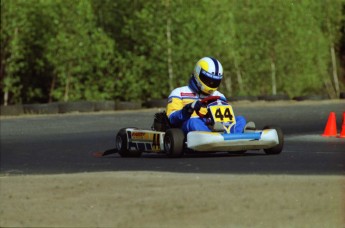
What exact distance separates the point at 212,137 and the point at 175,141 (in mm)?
591

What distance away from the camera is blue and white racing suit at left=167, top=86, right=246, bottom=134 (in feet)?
48.0

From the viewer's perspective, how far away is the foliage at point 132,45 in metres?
33.3

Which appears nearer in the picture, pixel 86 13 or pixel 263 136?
pixel 263 136

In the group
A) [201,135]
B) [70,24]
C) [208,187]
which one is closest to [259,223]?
[208,187]

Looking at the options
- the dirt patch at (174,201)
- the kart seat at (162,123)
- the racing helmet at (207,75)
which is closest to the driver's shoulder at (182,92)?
the racing helmet at (207,75)

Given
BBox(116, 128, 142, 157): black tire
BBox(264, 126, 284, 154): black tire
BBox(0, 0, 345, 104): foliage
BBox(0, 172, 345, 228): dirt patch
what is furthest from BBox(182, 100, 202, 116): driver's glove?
BBox(0, 0, 345, 104): foliage

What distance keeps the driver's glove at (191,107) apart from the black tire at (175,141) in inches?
13.3

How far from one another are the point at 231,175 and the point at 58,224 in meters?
3.75

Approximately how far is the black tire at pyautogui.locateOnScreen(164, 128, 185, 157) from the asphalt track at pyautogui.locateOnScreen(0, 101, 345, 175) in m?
0.13

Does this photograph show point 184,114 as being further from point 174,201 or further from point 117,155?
point 174,201

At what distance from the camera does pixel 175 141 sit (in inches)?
565

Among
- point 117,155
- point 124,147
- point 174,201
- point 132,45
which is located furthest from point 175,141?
point 132,45

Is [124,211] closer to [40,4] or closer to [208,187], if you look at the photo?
[208,187]

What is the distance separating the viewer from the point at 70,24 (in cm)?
3341
